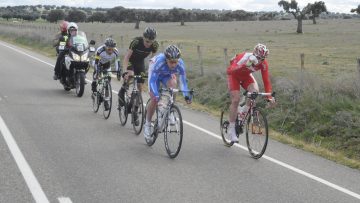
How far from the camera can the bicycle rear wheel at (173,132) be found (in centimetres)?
778

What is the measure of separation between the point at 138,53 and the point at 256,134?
2.85 m

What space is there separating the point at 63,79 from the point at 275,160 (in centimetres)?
869

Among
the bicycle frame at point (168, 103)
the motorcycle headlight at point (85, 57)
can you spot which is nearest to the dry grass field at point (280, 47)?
the motorcycle headlight at point (85, 57)

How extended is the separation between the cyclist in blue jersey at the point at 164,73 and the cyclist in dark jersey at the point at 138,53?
0.81 m

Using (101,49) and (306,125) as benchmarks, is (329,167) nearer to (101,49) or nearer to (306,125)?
(306,125)

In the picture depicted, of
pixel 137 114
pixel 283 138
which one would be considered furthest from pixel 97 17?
pixel 283 138

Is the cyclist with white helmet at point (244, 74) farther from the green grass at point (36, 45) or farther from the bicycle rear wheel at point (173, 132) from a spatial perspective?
the green grass at point (36, 45)

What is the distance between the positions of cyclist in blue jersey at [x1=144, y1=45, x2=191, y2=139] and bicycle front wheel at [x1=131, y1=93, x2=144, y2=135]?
2.62ft

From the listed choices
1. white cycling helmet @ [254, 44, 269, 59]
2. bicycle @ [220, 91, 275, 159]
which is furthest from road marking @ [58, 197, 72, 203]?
white cycling helmet @ [254, 44, 269, 59]

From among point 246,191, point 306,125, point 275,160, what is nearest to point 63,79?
point 306,125

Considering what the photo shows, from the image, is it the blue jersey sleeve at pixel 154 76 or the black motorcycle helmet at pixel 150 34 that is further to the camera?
the black motorcycle helmet at pixel 150 34

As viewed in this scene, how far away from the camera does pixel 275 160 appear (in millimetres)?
8078

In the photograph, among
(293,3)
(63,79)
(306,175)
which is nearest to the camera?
(306,175)

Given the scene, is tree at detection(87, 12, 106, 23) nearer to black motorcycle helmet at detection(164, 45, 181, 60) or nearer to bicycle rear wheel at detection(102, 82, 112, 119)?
bicycle rear wheel at detection(102, 82, 112, 119)
